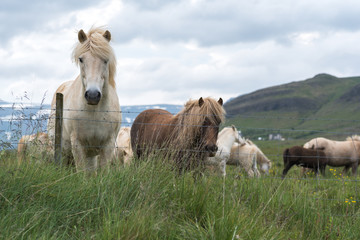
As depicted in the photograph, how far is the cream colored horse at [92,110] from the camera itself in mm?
5828

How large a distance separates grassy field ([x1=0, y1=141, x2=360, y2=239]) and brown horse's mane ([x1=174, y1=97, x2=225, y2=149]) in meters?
1.56

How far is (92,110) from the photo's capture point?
6.04m

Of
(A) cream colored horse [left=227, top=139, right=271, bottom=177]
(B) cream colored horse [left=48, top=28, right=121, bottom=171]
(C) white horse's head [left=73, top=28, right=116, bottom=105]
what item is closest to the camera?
(C) white horse's head [left=73, top=28, right=116, bottom=105]

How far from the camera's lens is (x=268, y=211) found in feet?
15.2

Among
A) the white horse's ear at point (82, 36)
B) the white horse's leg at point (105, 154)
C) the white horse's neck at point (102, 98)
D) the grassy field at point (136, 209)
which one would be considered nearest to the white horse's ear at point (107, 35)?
the white horse's ear at point (82, 36)

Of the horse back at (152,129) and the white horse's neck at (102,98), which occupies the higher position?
the white horse's neck at (102,98)

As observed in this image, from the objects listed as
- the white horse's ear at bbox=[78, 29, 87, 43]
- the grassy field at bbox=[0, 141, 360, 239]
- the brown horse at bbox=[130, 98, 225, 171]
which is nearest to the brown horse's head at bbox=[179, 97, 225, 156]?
the brown horse at bbox=[130, 98, 225, 171]

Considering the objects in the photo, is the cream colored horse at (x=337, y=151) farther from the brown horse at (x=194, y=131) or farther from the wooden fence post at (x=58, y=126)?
the wooden fence post at (x=58, y=126)

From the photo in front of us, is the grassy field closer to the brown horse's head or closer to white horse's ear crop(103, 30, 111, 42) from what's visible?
the brown horse's head

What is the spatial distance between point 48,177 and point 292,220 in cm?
303

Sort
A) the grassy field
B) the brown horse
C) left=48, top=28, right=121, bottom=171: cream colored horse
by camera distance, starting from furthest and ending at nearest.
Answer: the brown horse < left=48, top=28, right=121, bottom=171: cream colored horse < the grassy field

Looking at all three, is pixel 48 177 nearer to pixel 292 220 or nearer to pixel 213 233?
pixel 213 233

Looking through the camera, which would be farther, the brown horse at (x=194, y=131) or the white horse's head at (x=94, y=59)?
the brown horse at (x=194, y=131)

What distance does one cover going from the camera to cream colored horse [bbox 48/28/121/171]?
5828 millimetres
